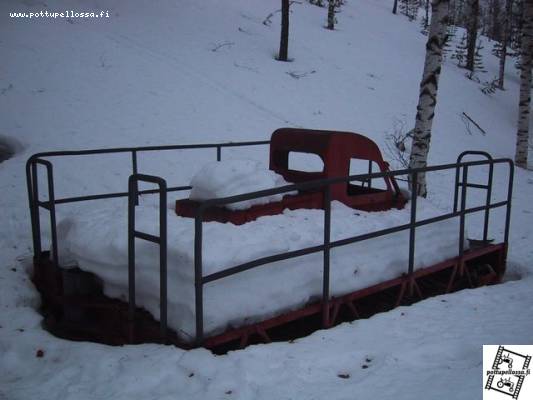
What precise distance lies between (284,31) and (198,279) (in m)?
15.8

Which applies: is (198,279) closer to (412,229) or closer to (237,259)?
(237,259)

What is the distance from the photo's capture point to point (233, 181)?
4.78 meters

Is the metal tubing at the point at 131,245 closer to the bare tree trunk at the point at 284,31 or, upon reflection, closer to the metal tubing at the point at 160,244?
the metal tubing at the point at 160,244

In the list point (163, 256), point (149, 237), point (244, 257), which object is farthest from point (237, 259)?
point (149, 237)

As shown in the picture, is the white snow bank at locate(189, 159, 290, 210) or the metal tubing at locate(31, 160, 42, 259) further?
the metal tubing at locate(31, 160, 42, 259)

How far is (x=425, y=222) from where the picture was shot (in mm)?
5305

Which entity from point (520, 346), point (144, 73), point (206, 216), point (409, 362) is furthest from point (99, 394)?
point (144, 73)

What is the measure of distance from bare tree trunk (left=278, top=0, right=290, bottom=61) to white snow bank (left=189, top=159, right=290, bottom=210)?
46.2 ft

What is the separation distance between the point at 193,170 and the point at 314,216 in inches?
204

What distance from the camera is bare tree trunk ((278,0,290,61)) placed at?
17.8 meters

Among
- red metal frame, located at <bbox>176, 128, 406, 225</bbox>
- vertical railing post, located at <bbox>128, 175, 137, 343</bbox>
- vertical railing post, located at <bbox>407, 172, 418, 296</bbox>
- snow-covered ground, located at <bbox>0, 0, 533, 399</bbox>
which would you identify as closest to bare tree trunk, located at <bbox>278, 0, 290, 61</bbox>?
snow-covered ground, located at <bbox>0, 0, 533, 399</bbox>

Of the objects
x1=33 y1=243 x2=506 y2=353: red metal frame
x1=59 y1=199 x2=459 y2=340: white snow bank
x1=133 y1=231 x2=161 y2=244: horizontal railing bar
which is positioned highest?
x1=133 y1=231 x2=161 y2=244: horizontal railing bar

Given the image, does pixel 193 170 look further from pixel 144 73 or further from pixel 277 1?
pixel 277 1
